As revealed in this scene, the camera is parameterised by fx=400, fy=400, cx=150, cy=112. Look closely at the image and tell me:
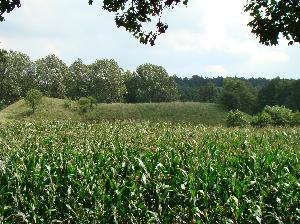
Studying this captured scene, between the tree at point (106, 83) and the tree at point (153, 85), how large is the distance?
27.1 feet

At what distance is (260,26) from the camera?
5684 mm

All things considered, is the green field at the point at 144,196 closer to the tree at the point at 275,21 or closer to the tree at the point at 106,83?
the tree at the point at 275,21

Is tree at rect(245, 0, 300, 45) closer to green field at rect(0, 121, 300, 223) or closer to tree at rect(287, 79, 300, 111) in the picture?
green field at rect(0, 121, 300, 223)

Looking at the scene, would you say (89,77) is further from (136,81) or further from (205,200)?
(205,200)

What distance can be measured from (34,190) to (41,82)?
7456 cm

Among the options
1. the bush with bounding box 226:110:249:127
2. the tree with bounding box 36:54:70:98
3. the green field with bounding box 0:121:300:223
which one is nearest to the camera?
the green field with bounding box 0:121:300:223

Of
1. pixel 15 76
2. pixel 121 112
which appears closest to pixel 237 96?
pixel 121 112

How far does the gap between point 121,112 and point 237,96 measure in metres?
25.2

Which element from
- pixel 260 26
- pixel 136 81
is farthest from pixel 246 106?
pixel 260 26

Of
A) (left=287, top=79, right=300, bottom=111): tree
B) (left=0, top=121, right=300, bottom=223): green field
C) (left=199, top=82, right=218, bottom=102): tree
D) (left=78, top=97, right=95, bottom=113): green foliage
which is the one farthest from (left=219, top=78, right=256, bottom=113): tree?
(left=0, top=121, right=300, bottom=223): green field

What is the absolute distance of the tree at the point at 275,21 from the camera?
532cm

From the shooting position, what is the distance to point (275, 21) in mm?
5617

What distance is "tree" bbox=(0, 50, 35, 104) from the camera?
74625 mm

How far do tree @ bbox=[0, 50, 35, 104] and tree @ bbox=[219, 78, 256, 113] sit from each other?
37.8 m
